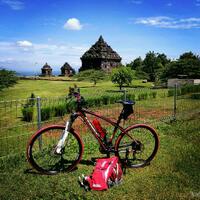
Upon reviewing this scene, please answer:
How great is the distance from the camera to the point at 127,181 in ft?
17.8

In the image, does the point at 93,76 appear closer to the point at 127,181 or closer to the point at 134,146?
the point at 134,146

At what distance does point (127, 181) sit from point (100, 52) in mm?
75903

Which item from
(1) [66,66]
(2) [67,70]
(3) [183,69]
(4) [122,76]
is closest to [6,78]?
(4) [122,76]

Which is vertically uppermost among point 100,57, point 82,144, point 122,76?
point 100,57

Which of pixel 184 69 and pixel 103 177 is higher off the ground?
pixel 184 69

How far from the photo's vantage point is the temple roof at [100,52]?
79.9 metres

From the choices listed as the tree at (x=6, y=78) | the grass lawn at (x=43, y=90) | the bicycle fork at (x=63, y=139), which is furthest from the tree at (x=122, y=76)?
the bicycle fork at (x=63, y=139)

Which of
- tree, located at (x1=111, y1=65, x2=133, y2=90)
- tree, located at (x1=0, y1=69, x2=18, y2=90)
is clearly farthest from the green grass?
tree, located at (x1=0, y1=69, x2=18, y2=90)

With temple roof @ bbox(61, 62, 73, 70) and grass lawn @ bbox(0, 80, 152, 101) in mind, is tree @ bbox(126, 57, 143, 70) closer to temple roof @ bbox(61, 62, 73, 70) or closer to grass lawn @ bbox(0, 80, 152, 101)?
grass lawn @ bbox(0, 80, 152, 101)

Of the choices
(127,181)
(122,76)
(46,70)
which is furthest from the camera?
(46,70)

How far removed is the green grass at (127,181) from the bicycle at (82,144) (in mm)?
228

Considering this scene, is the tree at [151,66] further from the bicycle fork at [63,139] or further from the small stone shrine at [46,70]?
the bicycle fork at [63,139]

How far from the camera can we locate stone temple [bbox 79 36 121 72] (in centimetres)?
7944

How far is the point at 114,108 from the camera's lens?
1125cm
